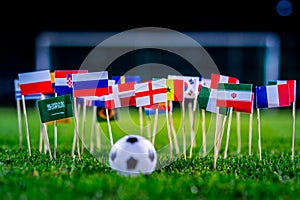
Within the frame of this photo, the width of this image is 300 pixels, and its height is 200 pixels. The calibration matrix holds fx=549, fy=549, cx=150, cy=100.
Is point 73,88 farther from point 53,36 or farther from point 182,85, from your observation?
point 53,36

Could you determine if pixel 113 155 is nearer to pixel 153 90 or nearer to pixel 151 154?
pixel 151 154

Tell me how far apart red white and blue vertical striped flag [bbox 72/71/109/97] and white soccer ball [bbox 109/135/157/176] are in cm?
116

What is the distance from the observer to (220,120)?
7.62 m

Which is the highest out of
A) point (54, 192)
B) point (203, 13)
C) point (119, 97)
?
point (203, 13)

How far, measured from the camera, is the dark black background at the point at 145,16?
1052 inches

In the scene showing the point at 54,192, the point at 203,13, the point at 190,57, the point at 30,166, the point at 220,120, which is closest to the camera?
the point at 54,192

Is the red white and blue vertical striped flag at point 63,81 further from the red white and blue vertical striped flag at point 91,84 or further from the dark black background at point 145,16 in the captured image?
the dark black background at point 145,16

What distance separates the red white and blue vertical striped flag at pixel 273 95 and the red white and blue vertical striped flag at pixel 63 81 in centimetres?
264

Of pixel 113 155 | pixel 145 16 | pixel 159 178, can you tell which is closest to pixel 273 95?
pixel 159 178

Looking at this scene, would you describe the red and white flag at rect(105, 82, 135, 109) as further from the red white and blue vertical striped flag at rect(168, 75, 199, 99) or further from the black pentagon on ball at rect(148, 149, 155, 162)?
the black pentagon on ball at rect(148, 149, 155, 162)

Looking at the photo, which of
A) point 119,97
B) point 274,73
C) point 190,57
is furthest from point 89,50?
point 119,97

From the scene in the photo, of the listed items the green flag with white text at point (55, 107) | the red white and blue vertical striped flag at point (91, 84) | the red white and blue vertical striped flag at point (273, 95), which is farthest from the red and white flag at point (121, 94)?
the red white and blue vertical striped flag at point (273, 95)

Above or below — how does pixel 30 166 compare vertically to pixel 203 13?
below

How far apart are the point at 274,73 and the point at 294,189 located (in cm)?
1697
